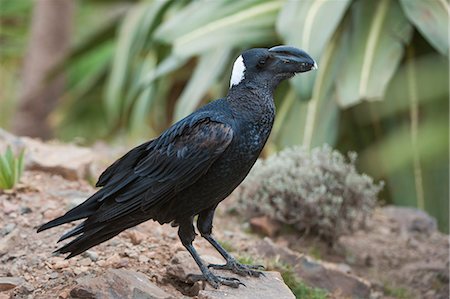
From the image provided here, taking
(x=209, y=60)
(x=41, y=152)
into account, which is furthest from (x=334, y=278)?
Result: (x=209, y=60)

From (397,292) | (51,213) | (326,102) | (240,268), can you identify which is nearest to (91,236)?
(240,268)

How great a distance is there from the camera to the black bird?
315cm

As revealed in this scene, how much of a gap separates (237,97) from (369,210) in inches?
68.9

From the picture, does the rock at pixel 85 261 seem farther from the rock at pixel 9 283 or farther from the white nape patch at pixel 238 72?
the white nape patch at pixel 238 72

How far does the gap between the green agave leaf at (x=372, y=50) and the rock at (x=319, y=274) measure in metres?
1.34

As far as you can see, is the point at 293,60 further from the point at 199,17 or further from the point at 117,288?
the point at 199,17

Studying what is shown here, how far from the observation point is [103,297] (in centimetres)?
305

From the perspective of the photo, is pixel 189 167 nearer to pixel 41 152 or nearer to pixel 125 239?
pixel 125 239

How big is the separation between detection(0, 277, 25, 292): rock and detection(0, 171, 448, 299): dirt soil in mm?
19

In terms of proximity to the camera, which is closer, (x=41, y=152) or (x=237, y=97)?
(x=237, y=97)

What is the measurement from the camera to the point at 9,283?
3297 millimetres

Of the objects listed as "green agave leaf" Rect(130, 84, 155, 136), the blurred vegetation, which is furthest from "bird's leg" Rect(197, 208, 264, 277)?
"green agave leaf" Rect(130, 84, 155, 136)

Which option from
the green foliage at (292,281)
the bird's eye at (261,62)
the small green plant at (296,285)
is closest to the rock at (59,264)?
the green foliage at (292,281)

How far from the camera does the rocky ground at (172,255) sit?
3.28 metres
